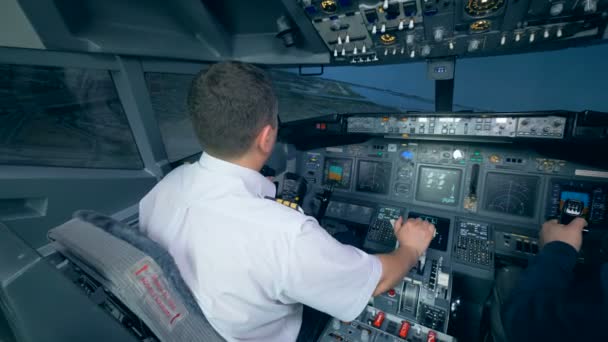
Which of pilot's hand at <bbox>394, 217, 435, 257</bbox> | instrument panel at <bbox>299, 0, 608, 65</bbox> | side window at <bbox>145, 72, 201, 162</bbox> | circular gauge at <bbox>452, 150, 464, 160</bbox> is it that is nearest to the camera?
pilot's hand at <bbox>394, 217, 435, 257</bbox>

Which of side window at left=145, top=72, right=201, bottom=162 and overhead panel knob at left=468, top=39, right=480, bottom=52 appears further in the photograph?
side window at left=145, top=72, right=201, bottom=162

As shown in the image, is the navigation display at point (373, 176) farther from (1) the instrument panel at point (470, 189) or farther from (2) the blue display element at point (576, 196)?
(2) the blue display element at point (576, 196)

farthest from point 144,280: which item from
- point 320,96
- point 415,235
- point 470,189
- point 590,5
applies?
point 320,96

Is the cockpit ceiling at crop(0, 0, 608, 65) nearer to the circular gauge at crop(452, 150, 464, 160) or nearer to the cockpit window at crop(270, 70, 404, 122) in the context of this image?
the circular gauge at crop(452, 150, 464, 160)

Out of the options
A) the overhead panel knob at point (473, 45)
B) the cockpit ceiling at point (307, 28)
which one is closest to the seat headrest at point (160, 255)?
the cockpit ceiling at point (307, 28)

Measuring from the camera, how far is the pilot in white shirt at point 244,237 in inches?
28.6

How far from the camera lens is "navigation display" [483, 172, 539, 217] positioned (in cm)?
172

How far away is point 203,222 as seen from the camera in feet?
2.56

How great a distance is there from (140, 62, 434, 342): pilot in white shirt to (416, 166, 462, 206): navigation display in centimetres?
115

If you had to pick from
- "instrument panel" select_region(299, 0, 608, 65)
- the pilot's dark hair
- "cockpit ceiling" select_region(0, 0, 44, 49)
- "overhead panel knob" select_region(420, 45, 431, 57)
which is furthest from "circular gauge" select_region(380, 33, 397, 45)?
"cockpit ceiling" select_region(0, 0, 44, 49)

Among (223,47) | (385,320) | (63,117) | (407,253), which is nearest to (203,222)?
(407,253)

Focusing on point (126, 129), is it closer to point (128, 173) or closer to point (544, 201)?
point (128, 173)

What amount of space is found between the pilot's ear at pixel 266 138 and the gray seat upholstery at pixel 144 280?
44 centimetres

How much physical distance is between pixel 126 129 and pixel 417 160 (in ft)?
7.66
